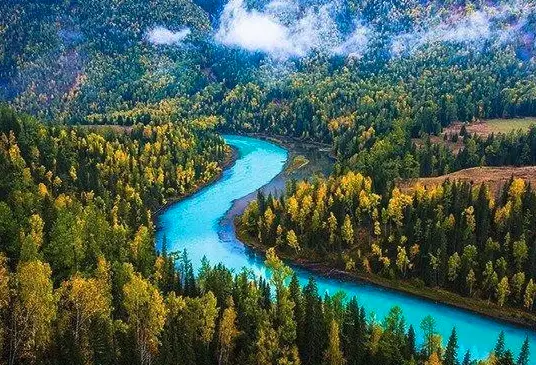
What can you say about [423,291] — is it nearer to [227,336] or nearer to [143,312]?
[227,336]

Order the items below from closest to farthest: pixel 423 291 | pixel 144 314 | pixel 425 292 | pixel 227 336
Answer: pixel 144 314 → pixel 227 336 → pixel 425 292 → pixel 423 291

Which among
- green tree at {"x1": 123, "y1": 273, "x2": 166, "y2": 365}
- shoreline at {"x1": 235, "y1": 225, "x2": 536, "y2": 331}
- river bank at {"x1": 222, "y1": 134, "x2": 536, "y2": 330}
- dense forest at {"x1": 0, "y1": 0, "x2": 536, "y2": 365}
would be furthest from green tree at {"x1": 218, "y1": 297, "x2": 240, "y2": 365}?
river bank at {"x1": 222, "y1": 134, "x2": 536, "y2": 330}

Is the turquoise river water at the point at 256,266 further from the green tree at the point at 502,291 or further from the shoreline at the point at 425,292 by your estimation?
the green tree at the point at 502,291

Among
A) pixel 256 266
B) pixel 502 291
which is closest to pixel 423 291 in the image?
pixel 502 291

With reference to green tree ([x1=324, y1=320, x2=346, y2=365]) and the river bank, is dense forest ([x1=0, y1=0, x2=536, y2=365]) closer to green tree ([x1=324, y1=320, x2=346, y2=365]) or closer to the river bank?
green tree ([x1=324, y1=320, x2=346, y2=365])

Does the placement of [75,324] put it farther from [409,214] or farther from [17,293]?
[409,214]

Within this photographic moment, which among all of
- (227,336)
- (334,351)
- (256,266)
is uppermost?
(256,266)

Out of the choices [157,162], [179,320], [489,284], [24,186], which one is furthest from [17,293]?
[157,162]
